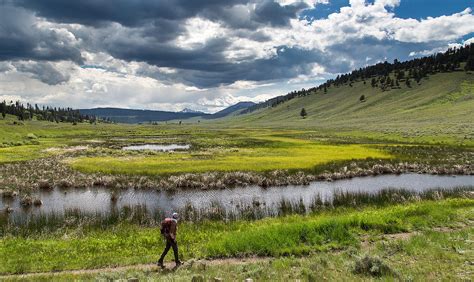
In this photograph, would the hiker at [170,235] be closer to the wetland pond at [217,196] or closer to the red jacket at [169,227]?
the red jacket at [169,227]

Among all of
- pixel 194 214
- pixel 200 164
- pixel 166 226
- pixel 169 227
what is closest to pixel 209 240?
pixel 169 227

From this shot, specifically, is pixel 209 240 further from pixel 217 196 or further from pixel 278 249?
pixel 217 196

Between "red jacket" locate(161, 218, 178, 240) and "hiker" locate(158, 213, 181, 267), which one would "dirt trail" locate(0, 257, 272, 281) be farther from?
"red jacket" locate(161, 218, 178, 240)

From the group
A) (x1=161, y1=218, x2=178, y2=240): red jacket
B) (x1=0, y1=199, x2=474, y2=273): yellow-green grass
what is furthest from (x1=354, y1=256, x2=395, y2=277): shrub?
(x1=161, y1=218, x2=178, y2=240): red jacket

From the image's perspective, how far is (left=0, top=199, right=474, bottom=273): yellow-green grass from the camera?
1847 centimetres

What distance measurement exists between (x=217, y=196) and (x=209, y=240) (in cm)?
1722

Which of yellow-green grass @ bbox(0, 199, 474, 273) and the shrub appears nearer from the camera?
the shrub

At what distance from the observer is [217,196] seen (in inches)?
1519

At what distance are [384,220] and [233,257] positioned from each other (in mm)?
10593

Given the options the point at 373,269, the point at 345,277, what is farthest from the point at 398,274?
the point at 345,277

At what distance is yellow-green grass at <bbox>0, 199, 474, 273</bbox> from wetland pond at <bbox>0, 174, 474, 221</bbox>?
6692 mm

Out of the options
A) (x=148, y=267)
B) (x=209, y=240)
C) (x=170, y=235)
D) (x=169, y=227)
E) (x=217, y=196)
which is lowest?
(x=217, y=196)

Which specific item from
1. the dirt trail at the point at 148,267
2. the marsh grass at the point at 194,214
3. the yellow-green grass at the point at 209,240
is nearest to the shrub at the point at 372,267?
the yellow-green grass at the point at 209,240

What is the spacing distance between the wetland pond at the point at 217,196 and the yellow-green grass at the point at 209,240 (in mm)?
6692
